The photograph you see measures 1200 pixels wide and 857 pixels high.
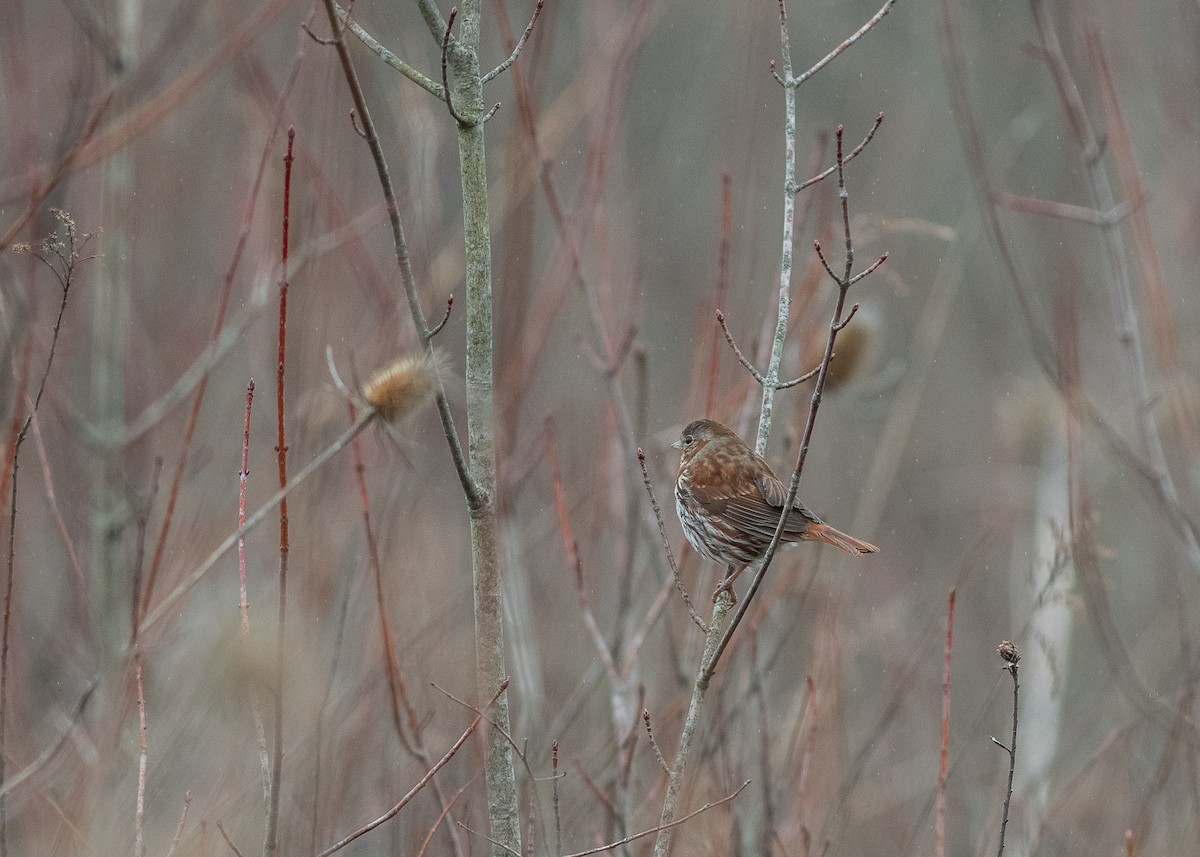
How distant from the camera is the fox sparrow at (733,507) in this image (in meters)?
3.67

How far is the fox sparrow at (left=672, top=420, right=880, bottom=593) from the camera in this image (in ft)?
12.1

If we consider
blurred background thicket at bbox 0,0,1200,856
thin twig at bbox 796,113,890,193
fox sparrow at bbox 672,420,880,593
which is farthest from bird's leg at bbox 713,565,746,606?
thin twig at bbox 796,113,890,193

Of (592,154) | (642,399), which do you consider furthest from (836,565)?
(592,154)

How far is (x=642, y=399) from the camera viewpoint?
3.46 metres

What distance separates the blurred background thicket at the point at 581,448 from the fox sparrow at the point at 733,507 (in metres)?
0.18

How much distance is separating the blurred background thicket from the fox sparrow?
18 cm

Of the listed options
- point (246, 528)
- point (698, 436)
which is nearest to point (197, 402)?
point (246, 528)

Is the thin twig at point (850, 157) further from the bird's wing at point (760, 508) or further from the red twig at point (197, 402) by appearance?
the bird's wing at point (760, 508)

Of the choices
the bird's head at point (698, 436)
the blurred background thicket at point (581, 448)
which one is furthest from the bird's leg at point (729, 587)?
the bird's head at point (698, 436)

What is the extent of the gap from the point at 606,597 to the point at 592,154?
4.47 metres

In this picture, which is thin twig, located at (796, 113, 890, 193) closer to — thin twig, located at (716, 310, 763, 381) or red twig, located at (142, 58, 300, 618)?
thin twig, located at (716, 310, 763, 381)

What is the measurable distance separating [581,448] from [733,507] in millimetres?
1831

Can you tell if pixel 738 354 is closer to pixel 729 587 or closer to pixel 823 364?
pixel 823 364

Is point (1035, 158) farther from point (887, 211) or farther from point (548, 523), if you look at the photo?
point (548, 523)
